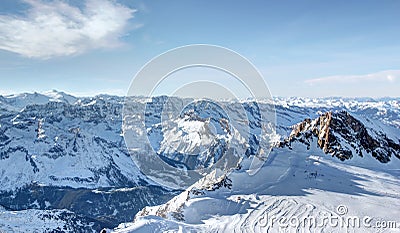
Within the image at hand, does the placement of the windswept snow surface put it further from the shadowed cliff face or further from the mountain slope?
the shadowed cliff face

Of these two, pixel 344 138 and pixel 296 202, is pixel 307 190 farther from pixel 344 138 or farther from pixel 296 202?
pixel 344 138

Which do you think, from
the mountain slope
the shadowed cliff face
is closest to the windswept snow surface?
the mountain slope

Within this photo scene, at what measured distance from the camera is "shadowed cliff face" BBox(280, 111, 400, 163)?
9269 cm

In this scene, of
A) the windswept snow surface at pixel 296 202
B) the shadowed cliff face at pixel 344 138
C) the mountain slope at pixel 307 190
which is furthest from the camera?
the shadowed cliff face at pixel 344 138

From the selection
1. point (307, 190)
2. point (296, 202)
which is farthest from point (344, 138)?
point (296, 202)

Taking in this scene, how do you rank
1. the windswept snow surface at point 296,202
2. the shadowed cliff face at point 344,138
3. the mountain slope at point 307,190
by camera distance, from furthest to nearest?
1. the shadowed cliff face at point 344,138
2. the mountain slope at point 307,190
3. the windswept snow surface at point 296,202

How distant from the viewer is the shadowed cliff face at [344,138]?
9269cm

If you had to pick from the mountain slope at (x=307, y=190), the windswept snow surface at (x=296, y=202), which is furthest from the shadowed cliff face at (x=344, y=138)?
the windswept snow surface at (x=296, y=202)

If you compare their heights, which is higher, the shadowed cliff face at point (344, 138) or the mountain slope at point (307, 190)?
the shadowed cliff face at point (344, 138)

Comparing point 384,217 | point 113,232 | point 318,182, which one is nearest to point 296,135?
point 318,182

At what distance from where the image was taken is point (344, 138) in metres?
96.1

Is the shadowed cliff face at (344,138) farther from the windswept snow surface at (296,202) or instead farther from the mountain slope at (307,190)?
the windswept snow surface at (296,202)

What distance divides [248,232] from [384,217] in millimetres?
22029

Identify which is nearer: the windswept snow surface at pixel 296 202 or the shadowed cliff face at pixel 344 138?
the windswept snow surface at pixel 296 202
